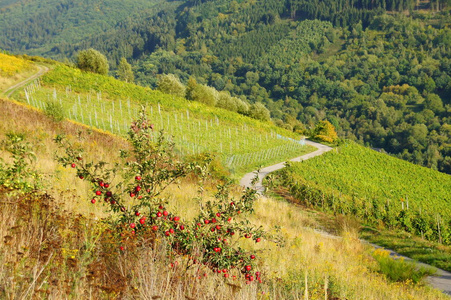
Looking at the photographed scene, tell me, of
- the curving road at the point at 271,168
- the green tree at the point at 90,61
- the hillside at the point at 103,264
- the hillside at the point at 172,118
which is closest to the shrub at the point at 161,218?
the hillside at the point at 103,264

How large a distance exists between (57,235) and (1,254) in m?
0.88

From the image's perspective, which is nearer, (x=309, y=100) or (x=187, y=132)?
(x=187, y=132)

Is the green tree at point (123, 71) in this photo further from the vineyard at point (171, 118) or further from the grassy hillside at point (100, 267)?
the grassy hillside at point (100, 267)

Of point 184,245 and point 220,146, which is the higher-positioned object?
point 184,245

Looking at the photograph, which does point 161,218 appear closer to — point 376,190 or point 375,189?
point 376,190

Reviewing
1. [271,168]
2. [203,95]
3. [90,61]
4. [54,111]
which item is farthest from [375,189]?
[90,61]

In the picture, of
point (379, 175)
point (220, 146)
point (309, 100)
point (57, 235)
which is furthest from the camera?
point (309, 100)

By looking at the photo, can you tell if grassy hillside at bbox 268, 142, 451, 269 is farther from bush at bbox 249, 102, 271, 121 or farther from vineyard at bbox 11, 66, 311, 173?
bush at bbox 249, 102, 271, 121

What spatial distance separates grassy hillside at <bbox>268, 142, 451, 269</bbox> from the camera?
2066cm

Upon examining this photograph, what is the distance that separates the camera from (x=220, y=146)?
39.2 m

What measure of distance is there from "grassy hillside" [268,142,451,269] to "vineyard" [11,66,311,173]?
16.5 feet

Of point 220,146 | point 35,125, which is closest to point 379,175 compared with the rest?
point 220,146

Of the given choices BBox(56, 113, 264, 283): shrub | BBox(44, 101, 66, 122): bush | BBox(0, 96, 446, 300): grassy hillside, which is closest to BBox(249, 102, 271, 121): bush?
BBox(44, 101, 66, 122): bush

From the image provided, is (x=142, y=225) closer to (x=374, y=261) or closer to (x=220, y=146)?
(x=374, y=261)
